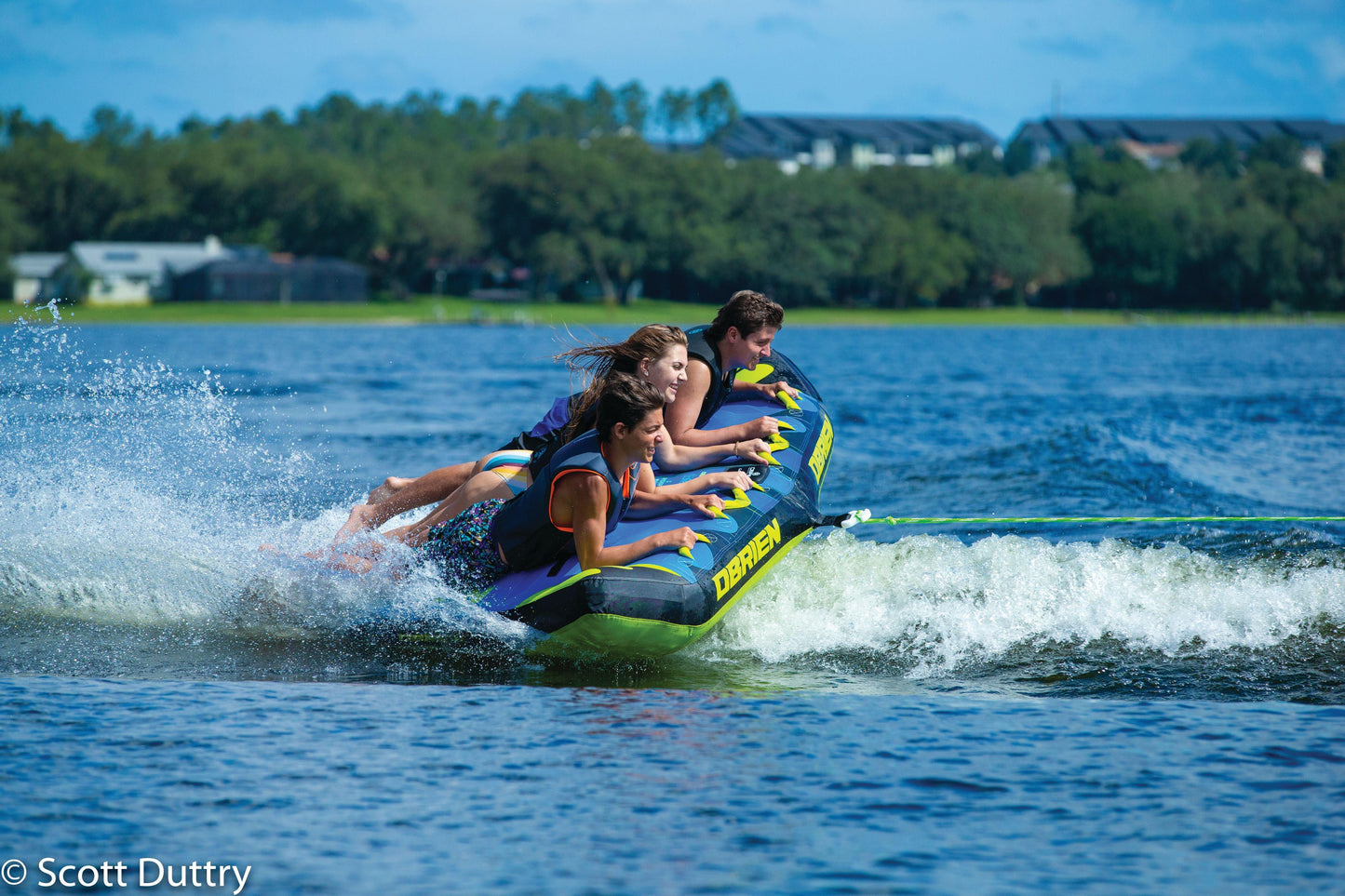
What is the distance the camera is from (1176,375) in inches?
1172

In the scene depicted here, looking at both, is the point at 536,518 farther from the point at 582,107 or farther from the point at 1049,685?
the point at 582,107

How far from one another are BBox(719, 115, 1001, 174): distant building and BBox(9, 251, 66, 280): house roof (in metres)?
85.7

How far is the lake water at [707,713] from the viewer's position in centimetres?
383

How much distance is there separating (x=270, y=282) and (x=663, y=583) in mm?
72094

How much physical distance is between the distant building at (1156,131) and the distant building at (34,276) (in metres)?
101

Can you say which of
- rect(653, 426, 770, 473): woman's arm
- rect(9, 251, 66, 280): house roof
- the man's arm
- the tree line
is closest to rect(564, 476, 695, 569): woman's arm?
rect(653, 426, 770, 473): woman's arm

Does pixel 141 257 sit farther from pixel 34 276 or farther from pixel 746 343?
pixel 746 343

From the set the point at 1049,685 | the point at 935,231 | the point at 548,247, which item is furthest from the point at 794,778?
the point at 935,231

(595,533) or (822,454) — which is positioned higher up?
(822,454)

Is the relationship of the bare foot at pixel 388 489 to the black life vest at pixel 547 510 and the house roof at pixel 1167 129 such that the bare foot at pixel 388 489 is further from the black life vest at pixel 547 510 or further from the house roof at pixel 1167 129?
the house roof at pixel 1167 129

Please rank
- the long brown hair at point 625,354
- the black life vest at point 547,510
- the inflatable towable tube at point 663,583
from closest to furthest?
the black life vest at point 547,510, the inflatable towable tube at point 663,583, the long brown hair at point 625,354

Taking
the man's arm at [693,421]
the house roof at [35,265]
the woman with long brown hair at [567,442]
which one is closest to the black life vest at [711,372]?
the man's arm at [693,421]

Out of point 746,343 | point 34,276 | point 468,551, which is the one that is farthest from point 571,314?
→ point 468,551

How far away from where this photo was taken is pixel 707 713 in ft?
16.8
